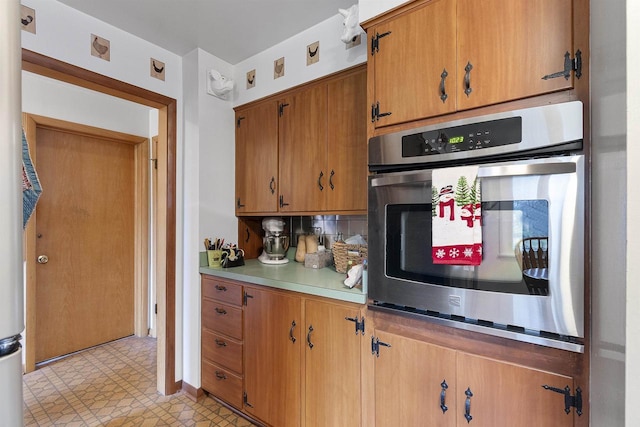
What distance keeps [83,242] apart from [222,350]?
1947 millimetres

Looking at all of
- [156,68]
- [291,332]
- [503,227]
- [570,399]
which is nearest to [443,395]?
[570,399]

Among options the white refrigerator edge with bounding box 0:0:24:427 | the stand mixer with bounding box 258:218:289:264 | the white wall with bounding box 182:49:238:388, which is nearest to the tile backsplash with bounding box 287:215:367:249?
the stand mixer with bounding box 258:218:289:264

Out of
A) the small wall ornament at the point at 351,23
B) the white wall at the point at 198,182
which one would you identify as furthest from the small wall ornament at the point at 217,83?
the small wall ornament at the point at 351,23

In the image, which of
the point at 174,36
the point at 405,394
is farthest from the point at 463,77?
the point at 174,36

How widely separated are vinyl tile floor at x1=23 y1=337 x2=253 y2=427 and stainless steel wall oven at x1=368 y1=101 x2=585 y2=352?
1550 mm

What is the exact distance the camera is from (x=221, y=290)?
6.32 feet

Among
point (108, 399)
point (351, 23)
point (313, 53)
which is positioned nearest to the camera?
point (351, 23)

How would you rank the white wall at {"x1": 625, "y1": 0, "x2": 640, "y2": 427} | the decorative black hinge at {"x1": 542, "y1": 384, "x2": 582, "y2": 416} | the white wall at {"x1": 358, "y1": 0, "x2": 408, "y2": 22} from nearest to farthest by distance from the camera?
the white wall at {"x1": 625, "y1": 0, "x2": 640, "y2": 427} → the decorative black hinge at {"x1": 542, "y1": 384, "x2": 582, "y2": 416} → the white wall at {"x1": 358, "y1": 0, "x2": 408, "y2": 22}

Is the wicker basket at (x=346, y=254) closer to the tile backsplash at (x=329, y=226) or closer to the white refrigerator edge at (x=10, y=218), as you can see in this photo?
the tile backsplash at (x=329, y=226)

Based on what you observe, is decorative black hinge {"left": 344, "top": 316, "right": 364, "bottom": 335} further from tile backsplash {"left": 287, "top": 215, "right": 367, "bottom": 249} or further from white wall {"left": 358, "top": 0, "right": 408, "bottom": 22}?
white wall {"left": 358, "top": 0, "right": 408, "bottom": 22}

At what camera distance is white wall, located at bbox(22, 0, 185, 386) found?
1.57m

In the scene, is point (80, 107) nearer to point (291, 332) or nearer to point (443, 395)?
point (291, 332)

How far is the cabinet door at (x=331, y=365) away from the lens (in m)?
1.33

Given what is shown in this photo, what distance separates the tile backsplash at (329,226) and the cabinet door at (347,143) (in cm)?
31
